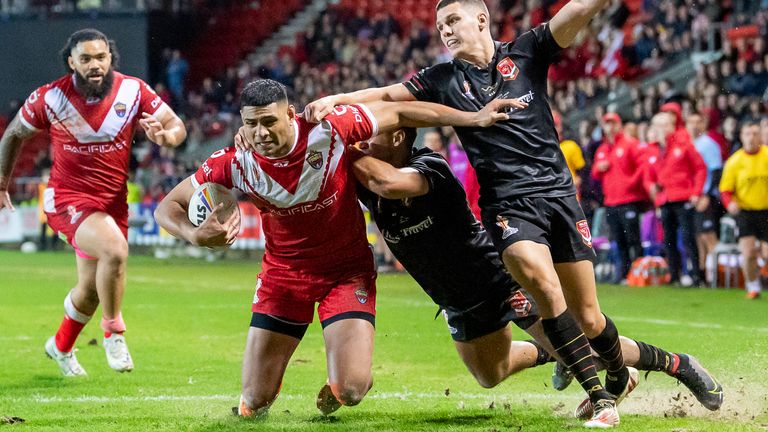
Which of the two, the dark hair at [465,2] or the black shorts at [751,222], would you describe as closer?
the dark hair at [465,2]

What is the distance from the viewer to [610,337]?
6.62 m

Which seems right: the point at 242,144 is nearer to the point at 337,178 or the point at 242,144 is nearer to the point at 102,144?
the point at 337,178

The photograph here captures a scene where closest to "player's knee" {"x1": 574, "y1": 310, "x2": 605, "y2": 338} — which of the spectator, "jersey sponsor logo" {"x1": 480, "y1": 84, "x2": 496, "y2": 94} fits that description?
"jersey sponsor logo" {"x1": 480, "y1": 84, "x2": 496, "y2": 94}

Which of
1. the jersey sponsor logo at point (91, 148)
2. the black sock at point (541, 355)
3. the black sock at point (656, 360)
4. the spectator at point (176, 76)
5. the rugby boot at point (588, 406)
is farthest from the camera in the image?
the spectator at point (176, 76)

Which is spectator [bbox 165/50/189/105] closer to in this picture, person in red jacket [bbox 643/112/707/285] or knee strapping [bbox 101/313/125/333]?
person in red jacket [bbox 643/112/707/285]

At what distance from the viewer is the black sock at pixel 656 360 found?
23.1ft

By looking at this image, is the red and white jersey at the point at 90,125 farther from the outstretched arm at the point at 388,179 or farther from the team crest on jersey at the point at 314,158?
the outstretched arm at the point at 388,179

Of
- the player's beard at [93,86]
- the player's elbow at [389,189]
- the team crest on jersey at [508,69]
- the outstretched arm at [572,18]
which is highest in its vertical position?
the outstretched arm at [572,18]

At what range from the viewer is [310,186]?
6668mm

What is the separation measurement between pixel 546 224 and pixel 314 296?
142cm

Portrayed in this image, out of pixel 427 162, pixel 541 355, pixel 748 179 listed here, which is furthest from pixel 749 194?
pixel 427 162

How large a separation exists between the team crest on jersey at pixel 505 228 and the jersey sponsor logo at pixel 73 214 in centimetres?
377

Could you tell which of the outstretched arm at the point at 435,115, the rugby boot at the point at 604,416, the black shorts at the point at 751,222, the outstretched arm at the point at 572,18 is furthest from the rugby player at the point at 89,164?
the black shorts at the point at 751,222

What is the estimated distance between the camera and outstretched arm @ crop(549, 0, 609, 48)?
6.58 meters
